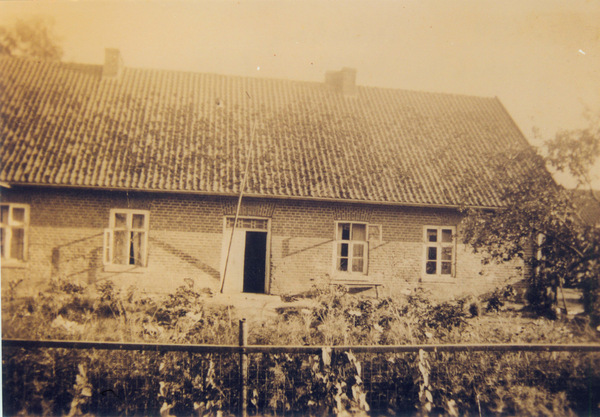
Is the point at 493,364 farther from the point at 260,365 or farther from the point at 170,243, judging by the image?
the point at 170,243

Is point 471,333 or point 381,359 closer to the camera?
point 381,359

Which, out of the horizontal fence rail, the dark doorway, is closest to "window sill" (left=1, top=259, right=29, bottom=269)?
the horizontal fence rail

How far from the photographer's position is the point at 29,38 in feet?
18.6

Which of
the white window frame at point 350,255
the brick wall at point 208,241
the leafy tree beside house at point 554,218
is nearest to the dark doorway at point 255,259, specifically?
the brick wall at point 208,241

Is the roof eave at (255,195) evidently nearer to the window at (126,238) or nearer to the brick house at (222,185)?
the brick house at (222,185)

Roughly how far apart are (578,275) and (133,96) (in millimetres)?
9694

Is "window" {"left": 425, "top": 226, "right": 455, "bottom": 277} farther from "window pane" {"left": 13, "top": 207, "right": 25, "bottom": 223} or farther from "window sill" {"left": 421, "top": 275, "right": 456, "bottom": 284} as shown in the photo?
"window pane" {"left": 13, "top": 207, "right": 25, "bottom": 223}

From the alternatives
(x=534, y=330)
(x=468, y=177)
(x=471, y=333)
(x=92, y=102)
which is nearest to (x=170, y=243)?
(x=92, y=102)

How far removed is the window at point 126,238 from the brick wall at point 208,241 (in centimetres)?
12

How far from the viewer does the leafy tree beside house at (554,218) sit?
442 cm

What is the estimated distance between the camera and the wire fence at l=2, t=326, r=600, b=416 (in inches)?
150

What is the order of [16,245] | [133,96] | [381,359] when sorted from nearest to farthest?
[381,359] < [16,245] < [133,96]

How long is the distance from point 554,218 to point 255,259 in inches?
244

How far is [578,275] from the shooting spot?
4582 millimetres
